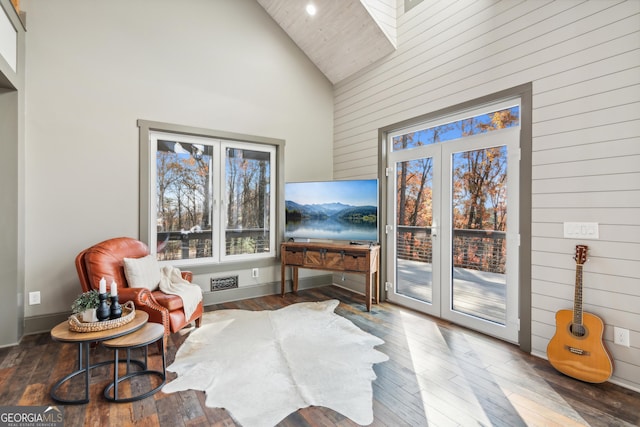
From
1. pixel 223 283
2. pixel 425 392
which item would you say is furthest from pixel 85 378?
pixel 425 392

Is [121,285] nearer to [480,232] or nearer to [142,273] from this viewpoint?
[142,273]

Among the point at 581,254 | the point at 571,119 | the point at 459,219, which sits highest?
the point at 571,119

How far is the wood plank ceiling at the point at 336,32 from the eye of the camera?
389cm

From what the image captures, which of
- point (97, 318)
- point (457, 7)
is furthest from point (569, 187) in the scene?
point (97, 318)

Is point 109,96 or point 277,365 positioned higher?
point 109,96

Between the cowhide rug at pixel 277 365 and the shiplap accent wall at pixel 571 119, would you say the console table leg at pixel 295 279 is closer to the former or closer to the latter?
the cowhide rug at pixel 277 365

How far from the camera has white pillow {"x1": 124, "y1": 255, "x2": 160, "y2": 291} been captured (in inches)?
110

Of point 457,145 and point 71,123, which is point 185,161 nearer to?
point 71,123

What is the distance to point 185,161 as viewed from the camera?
12.9 feet

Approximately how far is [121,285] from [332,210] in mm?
2518

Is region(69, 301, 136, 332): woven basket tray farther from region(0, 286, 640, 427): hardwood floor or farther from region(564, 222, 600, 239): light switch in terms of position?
region(564, 222, 600, 239): light switch

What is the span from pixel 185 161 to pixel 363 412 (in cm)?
338

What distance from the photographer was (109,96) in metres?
3.40

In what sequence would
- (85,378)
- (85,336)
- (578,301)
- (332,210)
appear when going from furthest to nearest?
(332,210), (578,301), (85,378), (85,336)
